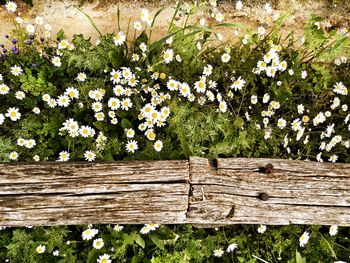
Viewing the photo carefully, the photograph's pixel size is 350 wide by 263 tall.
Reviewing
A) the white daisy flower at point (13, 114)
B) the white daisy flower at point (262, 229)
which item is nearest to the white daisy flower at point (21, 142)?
the white daisy flower at point (13, 114)

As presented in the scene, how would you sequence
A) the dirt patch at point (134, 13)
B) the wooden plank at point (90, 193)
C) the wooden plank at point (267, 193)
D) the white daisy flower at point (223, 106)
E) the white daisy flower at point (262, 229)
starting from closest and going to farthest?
1. the wooden plank at point (90, 193)
2. the wooden plank at point (267, 193)
3. the white daisy flower at point (262, 229)
4. the white daisy flower at point (223, 106)
5. the dirt patch at point (134, 13)

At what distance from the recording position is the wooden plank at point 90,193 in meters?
2.94

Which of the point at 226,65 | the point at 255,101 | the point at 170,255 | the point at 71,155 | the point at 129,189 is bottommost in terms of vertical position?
the point at 170,255

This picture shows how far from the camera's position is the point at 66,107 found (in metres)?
3.82

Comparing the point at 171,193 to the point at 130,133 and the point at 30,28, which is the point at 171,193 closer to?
the point at 130,133

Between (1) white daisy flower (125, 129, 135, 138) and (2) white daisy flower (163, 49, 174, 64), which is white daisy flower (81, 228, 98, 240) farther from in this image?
(2) white daisy flower (163, 49, 174, 64)

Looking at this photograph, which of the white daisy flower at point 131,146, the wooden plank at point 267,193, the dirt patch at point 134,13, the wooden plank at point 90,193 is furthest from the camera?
the dirt patch at point 134,13

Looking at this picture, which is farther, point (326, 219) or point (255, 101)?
point (255, 101)

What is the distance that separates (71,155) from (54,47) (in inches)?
41.9

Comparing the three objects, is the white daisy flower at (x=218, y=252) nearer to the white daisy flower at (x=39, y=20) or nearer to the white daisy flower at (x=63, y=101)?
the white daisy flower at (x=63, y=101)

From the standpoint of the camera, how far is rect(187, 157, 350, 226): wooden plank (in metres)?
3.08

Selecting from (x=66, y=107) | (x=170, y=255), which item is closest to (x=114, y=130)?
(x=66, y=107)

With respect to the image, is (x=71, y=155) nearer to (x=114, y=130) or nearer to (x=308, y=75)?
(x=114, y=130)

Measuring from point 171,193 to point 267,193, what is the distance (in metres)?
0.73
